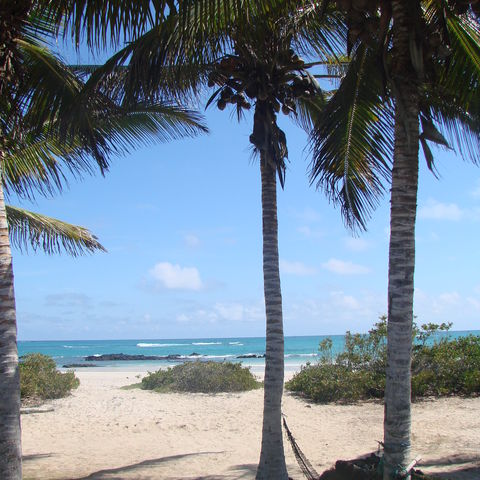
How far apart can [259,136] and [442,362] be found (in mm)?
9136

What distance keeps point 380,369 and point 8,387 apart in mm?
10694

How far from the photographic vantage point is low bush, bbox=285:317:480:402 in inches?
499

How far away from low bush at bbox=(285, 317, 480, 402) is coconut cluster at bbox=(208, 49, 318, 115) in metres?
8.50

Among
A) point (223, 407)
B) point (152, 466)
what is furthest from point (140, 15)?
point (223, 407)

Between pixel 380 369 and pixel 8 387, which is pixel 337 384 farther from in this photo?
pixel 8 387

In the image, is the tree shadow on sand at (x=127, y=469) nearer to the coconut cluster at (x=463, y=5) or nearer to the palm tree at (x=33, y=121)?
the palm tree at (x=33, y=121)

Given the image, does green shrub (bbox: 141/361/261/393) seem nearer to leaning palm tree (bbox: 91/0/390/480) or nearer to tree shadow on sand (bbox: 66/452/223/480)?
tree shadow on sand (bbox: 66/452/223/480)

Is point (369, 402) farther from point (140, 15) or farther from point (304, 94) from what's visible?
point (140, 15)

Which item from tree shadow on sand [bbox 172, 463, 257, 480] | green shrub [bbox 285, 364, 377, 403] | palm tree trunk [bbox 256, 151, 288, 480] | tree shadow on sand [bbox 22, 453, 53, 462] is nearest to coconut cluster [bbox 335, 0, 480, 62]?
palm tree trunk [bbox 256, 151, 288, 480]

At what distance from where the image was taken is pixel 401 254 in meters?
4.68

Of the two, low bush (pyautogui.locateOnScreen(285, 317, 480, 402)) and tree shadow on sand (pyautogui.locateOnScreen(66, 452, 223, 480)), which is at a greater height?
low bush (pyautogui.locateOnScreen(285, 317, 480, 402))

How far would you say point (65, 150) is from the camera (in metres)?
7.86

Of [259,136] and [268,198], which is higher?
[259,136]

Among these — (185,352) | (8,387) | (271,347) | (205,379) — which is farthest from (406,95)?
(185,352)
